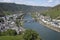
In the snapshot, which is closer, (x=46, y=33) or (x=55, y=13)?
(x=46, y=33)

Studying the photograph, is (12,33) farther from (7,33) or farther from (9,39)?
(9,39)

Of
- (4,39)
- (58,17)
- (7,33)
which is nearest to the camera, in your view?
(4,39)

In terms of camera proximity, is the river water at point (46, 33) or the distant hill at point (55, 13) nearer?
the river water at point (46, 33)

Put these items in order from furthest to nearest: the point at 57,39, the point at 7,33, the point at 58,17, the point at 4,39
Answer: the point at 58,17, the point at 57,39, the point at 7,33, the point at 4,39

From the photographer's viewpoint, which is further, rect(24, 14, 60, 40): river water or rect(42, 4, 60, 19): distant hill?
rect(42, 4, 60, 19): distant hill

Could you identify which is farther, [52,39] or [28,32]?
[52,39]

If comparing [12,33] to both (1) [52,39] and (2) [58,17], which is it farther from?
(2) [58,17]

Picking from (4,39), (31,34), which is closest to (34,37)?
(31,34)

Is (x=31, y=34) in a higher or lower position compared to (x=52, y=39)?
higher

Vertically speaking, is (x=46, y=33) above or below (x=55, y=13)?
below
